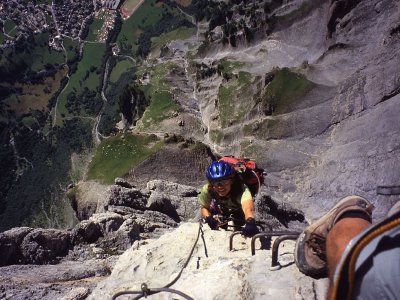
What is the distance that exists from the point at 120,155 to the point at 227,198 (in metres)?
48.3

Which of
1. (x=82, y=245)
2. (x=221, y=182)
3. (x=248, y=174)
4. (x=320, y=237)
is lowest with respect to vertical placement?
(x=82, y=245)

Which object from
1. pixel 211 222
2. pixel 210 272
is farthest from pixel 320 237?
pixel 211 222

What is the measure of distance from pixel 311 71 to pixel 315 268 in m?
64.8

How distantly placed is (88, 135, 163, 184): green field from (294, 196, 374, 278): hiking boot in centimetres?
4803

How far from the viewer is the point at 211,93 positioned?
101875 millimetres

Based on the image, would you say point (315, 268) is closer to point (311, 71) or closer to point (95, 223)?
point (95, 223)

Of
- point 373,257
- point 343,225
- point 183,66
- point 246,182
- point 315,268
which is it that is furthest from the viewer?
point 183,66

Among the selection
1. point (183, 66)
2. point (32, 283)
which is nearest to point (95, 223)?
point (32, 283)

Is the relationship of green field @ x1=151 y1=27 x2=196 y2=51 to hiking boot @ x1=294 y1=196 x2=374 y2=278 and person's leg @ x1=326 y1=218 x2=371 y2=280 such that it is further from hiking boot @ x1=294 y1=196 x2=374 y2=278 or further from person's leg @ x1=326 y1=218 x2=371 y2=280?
person's leg @ x1=326 y1=218 x2=371 y2=280

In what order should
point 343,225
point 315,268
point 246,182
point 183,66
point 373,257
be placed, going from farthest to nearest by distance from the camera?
point 183,66 → point 246,182 → point 315,268 → point 343,225 → point 373,257

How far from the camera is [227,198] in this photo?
500 inches

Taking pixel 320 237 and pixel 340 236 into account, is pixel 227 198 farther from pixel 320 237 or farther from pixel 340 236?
pixel 340 236

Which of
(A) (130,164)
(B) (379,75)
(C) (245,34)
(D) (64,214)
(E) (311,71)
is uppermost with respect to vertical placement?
(C) (245,34)

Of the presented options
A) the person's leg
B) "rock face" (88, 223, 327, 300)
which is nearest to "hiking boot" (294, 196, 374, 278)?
the person's leg
